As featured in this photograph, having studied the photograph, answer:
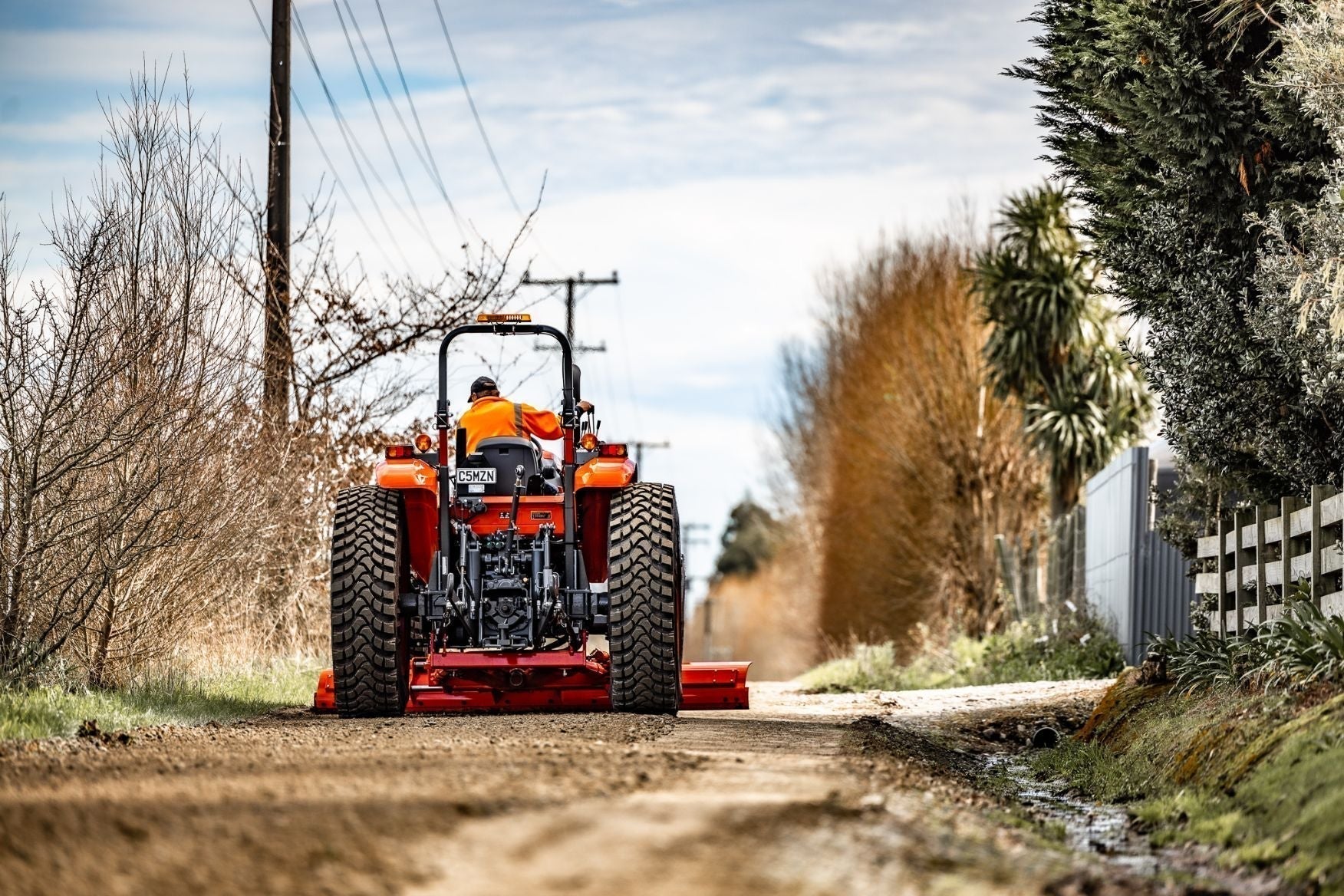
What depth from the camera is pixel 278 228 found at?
18172 millimetres

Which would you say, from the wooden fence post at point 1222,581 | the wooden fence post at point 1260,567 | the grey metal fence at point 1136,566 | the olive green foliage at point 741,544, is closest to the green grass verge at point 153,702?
the wooden fence post at point 1260,567

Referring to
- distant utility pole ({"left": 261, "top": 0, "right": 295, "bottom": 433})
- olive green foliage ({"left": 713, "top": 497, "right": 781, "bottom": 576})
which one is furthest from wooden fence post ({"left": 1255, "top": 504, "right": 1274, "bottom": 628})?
olive green foliage ({"left": 713, "top": 497, "right": 781, "bottom": 576})

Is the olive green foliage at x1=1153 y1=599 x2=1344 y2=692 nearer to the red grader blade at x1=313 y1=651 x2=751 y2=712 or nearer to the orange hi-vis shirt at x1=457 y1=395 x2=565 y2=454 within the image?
the red grader blade at x1=313 y1=651 x2=751 y2=712

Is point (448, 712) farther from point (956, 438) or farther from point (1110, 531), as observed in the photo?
point (956, 438)

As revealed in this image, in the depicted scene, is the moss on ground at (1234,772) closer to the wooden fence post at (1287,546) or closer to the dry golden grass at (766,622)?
the wooden fence post at (1287,546)

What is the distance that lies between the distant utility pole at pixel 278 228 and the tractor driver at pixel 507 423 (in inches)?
217

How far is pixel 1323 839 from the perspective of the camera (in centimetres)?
555

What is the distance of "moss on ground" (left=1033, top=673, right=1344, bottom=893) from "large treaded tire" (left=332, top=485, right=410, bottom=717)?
4.09 meters

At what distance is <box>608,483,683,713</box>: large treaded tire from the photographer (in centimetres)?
1033

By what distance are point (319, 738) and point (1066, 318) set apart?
1878cm

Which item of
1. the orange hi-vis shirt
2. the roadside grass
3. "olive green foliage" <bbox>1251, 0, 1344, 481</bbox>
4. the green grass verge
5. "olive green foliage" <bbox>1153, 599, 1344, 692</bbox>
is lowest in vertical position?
the roadside grass

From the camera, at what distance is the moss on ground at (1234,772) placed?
18.9 feet

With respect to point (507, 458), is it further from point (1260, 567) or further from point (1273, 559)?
point (1273, 559)

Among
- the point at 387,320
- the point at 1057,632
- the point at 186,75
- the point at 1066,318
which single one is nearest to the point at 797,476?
the point at 1066,318
